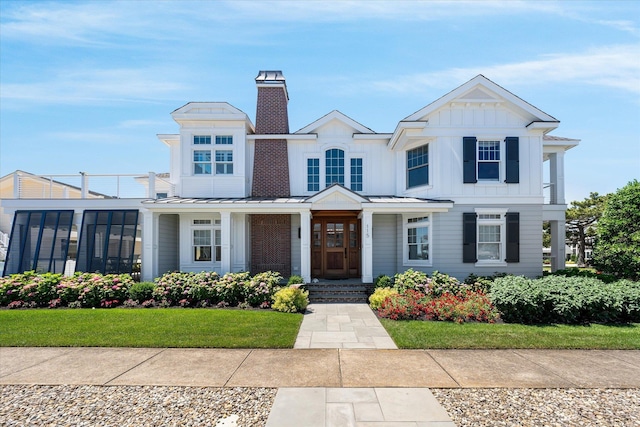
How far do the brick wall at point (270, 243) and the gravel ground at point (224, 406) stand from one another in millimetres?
8981

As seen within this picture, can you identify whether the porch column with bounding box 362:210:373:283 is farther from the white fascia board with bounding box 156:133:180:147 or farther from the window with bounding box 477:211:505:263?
the white fascia board with bounding box 156:133:180:147

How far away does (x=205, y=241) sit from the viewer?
1385cm

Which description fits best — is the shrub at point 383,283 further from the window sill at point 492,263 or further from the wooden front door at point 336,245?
the window sill at point 492,263

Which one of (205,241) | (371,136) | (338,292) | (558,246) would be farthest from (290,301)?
(558,246)

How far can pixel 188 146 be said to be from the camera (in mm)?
14062

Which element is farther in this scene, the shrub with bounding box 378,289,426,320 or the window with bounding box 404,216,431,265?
the window with bounding box 404,216,431,265

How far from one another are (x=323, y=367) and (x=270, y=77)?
13.2 meters

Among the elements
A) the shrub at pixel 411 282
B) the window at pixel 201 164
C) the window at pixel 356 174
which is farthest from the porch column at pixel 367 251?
the window at pixel 201 164

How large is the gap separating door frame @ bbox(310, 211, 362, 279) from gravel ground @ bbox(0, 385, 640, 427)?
9319 millimetres

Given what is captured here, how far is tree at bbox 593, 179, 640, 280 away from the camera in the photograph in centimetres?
1159

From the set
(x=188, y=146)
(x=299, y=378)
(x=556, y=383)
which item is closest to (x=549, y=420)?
(x=556, y=383)

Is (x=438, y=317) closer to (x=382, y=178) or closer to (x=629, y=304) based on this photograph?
(x=629, y=304)

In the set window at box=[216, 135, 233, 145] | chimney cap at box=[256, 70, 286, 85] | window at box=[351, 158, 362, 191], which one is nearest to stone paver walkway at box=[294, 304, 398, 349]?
window at box=[351, 158, 362, 191]

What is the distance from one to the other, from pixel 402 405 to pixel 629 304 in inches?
323
